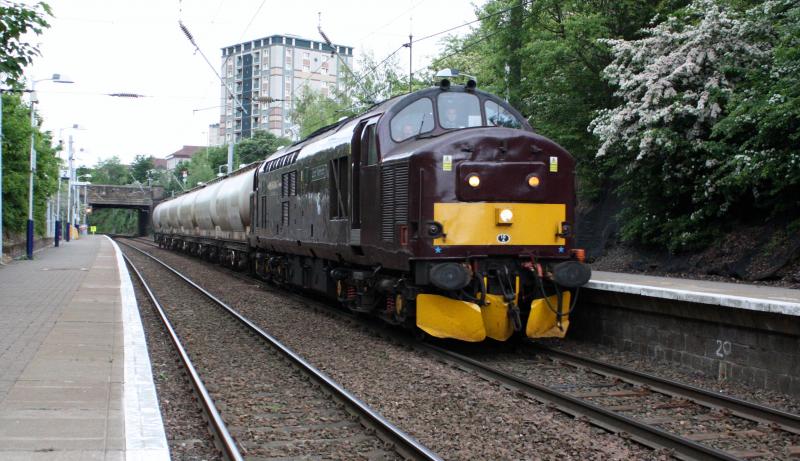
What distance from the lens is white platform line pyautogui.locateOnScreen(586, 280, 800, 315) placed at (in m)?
7.93

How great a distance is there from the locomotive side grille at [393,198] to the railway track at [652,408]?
1.78 metres

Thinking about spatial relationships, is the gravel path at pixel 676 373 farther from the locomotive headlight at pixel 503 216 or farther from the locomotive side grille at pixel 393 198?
the locomotive side grille at pixel 393 198

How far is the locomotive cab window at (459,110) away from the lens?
1117 centimetres

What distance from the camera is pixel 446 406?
7586 mm

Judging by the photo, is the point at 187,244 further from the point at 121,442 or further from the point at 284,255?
the point at 121,442

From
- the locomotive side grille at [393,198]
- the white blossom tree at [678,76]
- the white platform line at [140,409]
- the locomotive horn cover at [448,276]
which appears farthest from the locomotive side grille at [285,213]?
the locomotive horn cover at [448,276]

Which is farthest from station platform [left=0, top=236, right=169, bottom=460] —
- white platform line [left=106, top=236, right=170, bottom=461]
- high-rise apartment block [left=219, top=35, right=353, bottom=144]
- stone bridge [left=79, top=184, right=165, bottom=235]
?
high-rise apartment block [left=219, top=35, right=353, bottom=144]

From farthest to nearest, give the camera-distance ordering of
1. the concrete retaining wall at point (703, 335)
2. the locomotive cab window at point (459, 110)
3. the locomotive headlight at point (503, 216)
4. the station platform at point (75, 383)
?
1. the locomotive cab window at point (459, 110)
2. the locomotive headlight at point (503, 216)
3. the concrete retaining wall at point (703, 335)
4. the station platform at point (75, 383)

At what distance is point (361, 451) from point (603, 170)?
59.9 feet

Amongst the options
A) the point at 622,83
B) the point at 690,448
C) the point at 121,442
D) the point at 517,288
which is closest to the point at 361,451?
the point at 121,442

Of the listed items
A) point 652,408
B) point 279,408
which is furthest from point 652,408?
point 279,408

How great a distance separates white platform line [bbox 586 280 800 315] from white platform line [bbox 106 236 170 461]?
590 cm

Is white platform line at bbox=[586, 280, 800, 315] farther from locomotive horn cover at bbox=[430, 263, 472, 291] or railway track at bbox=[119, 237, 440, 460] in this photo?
railway track at bbox=[119, 237, 440, 460]

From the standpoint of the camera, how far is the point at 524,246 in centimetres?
1016
